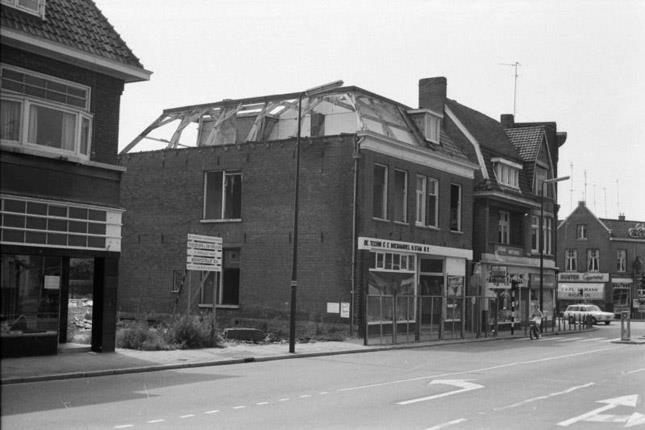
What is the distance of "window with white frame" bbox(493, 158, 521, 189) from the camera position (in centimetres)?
4350

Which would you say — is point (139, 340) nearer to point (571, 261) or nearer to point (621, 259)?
point (571, 261)

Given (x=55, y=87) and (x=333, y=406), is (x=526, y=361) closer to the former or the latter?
(x=333, y=406)

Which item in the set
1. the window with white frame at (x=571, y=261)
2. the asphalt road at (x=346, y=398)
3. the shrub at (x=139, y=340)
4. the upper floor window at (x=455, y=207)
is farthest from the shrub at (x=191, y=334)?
the window with white frame at (x=571, y=261)

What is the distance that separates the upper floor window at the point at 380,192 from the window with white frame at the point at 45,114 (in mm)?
15121

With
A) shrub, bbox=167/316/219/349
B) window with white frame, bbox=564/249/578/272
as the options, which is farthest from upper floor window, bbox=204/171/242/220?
window with white frame, bbox=564/249/578/272

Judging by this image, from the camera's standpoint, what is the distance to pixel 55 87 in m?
19.3

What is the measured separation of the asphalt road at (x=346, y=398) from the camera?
10.8m

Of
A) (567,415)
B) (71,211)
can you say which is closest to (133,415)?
(567,415)

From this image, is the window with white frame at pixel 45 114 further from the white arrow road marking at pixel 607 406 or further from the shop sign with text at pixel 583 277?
the shop sign with text at pixel 583 277

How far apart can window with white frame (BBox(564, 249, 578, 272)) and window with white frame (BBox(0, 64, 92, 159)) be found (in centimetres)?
6936

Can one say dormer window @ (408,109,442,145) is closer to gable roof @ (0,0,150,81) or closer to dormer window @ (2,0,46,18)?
gable roof @ (0,0,150,81)

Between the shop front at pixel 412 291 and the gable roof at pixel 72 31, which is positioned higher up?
the gable roof at pixel 72 31

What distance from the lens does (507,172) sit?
147ft

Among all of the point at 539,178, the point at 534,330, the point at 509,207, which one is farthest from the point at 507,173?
the point at 534,330
